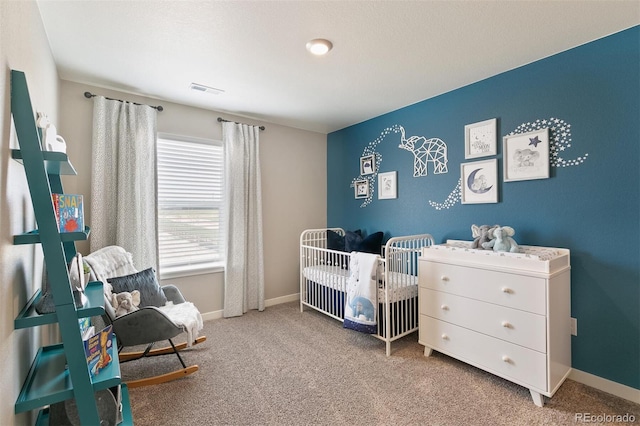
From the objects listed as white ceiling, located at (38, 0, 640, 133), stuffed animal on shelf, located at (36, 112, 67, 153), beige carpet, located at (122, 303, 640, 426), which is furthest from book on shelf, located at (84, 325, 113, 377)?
white ceiling, located at (38, 0, 640, 133)

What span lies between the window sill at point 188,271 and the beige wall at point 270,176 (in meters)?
0.06

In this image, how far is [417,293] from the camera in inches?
109

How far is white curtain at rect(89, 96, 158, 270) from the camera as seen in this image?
261 centimetres

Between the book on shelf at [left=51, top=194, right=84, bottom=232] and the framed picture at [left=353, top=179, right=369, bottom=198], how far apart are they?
295 cm

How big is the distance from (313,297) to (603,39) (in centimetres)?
330

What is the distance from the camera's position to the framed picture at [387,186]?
133 inches

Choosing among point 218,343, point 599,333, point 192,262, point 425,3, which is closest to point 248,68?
point 425,3

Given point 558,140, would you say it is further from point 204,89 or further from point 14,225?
point 14,225

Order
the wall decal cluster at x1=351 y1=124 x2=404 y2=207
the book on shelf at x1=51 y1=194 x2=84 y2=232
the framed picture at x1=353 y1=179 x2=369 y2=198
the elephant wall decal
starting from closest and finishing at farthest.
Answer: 1. the book on shelf at x1=51 y1=194 x2=84 y2=232
2. the elephant wall decal
3. the wall decal cluster at x1=351 y1=124 x2=404 y2=207
4. the framed picture at x1=353 y1=179 x2=369 y2=198

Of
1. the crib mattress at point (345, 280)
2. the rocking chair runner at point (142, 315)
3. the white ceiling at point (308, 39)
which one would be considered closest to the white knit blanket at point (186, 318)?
the rocking chair runner at point (142, 315)

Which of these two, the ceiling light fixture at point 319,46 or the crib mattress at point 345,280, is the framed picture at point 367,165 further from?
the ceiling light fixture at point 319,46

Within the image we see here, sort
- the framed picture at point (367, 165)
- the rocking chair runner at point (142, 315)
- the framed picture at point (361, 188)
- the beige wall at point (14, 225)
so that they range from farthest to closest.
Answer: the framed picture at point (361, 188) → the framed picture at point (367, 165) → the rocking chair runner at point (142, 315) → the beige wall at point (14, 225)

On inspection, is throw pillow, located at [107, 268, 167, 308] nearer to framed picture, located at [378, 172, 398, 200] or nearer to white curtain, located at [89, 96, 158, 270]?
white curtain, located at [89, 96, 158, 270]

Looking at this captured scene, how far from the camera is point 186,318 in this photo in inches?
86.0
